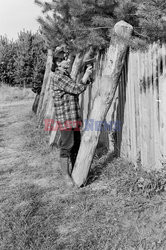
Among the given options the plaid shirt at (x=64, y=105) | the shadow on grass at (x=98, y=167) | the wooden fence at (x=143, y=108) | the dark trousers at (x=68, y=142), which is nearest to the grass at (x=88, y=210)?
the shadow on grass at (x=98, y=167)

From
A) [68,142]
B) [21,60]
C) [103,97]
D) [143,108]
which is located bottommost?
[68,142]

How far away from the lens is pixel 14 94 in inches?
861

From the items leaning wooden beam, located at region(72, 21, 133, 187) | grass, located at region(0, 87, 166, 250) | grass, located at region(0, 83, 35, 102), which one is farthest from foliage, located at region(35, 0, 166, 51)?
grass, located at region(0, 83, 35, 102)

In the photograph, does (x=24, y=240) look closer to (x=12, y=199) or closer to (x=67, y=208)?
(x=67, y=208)

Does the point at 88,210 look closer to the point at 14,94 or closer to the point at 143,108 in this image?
the point at 143,108

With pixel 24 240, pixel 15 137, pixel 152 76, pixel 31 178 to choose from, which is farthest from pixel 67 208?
pixel 15 137

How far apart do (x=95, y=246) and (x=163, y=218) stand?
76 cm

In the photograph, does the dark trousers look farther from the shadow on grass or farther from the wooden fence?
the wooden fence

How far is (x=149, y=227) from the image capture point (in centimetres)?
296

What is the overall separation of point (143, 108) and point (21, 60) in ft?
68.9

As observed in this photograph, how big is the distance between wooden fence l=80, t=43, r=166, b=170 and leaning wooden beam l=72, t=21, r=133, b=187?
29cm

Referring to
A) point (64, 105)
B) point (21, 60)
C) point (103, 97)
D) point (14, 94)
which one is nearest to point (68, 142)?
point (64, 105)

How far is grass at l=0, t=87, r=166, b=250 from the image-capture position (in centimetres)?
285

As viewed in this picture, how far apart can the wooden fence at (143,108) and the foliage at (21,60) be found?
1764cm
